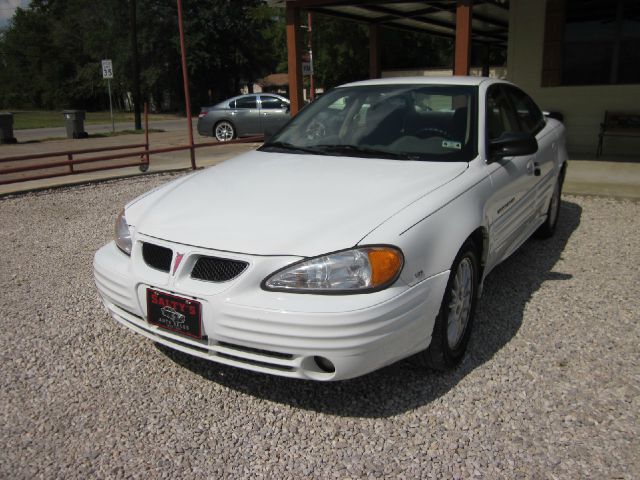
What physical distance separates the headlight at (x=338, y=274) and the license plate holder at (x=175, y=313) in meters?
0.36

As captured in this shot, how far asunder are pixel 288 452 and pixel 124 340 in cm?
153

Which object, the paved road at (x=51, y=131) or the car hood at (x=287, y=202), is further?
the paved road at (x=51, y=131)

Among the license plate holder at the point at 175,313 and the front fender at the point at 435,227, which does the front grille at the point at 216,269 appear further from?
the front fender at the point at 435,227

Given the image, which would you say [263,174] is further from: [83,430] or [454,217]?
[83,430]

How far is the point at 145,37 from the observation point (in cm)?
3647

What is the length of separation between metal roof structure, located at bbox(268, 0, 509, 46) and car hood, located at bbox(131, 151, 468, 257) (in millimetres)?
6828

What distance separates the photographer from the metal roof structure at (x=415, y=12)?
998 cm

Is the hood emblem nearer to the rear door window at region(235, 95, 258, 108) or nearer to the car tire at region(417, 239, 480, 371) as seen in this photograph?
the car tire at region(417, 239, 480, 371)

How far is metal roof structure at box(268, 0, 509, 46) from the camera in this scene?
9984mm

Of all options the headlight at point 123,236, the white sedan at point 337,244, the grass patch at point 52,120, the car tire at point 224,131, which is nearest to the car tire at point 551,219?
the white sedan at point 337,244

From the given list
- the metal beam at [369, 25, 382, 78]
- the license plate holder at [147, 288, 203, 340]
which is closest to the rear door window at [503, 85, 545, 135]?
the license plate holder at [147, 288, 203, 340]

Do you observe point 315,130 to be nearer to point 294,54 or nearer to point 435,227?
point 435,227

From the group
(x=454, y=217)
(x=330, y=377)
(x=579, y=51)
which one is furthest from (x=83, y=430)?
(x=579, y=51)

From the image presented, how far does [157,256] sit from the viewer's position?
278cm
